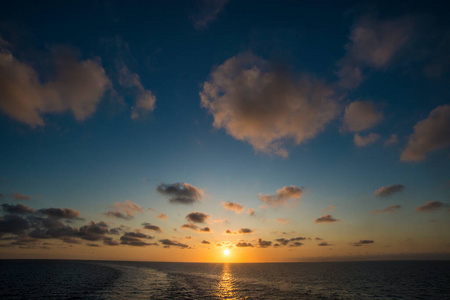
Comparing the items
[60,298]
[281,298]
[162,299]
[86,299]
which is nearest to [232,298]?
[281,298]

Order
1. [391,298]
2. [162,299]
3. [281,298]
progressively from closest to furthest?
[162,299]
[281,298]
[391,298]

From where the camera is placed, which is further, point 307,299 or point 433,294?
point 433,294

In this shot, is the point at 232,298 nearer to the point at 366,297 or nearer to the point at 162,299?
the point at 162,299

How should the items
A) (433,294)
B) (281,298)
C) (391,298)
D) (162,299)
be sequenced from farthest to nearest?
(433,294)
(391,298)
(281,298)
(162,299)

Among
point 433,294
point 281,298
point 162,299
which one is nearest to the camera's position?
point 162,299

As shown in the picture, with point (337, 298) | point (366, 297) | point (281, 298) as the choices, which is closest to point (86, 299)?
point (281, 298)

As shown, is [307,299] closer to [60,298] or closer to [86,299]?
[86,299]

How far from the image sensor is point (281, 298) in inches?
1889

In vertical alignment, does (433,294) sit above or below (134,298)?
below

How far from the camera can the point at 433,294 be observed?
190 feet

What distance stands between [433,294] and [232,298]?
55960mm

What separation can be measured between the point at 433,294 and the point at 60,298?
9392 cm

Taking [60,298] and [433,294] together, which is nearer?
[60,298]

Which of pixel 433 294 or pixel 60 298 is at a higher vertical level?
pixel 60 298
